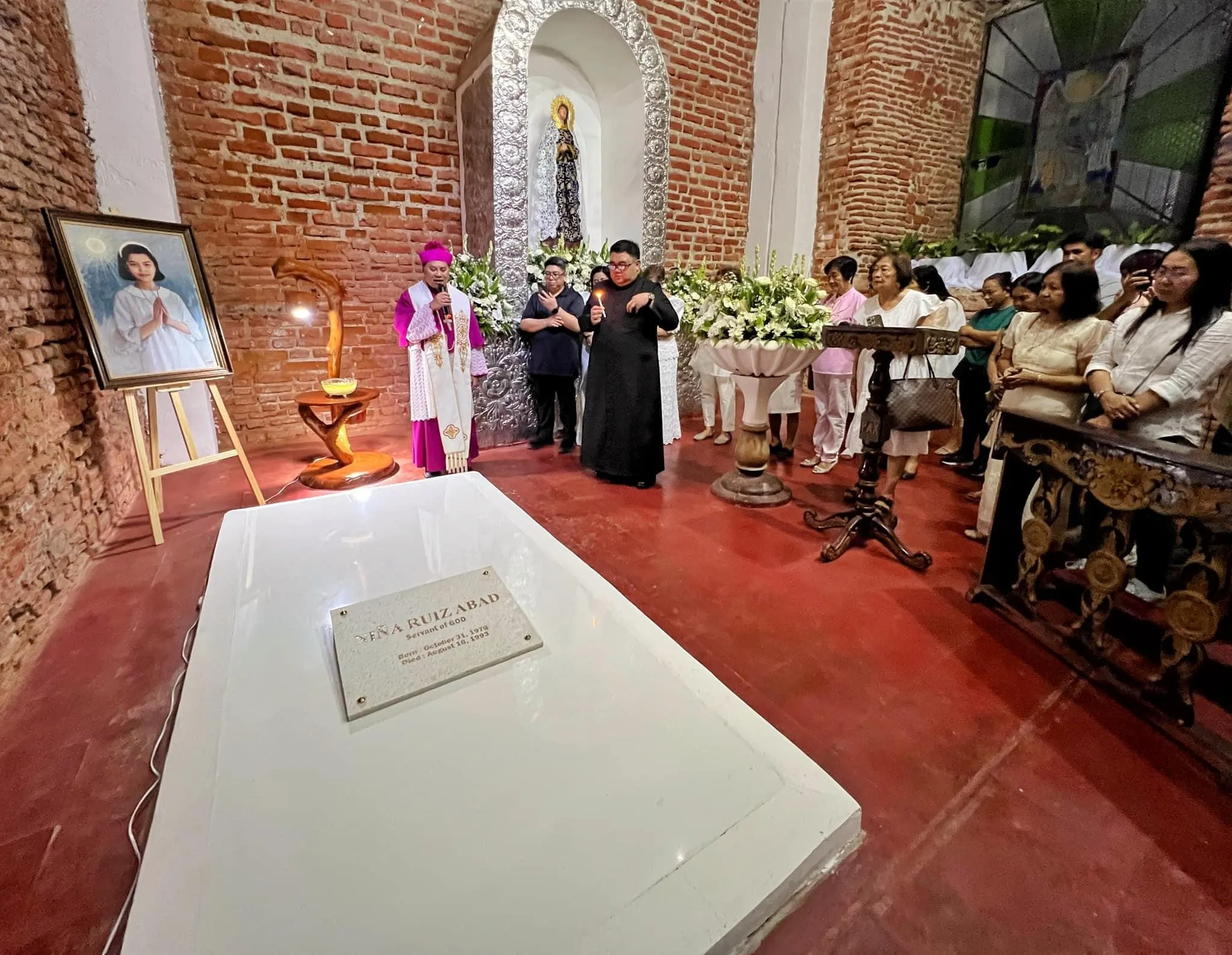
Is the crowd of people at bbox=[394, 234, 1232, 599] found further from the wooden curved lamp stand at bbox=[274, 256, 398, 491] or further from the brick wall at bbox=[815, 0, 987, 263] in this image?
the brick wall at bbox=[815, 0, 987, 263]

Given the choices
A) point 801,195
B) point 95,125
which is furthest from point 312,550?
point 801,195

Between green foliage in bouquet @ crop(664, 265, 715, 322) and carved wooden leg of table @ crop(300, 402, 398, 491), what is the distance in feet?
8.38

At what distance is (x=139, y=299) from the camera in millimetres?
3135

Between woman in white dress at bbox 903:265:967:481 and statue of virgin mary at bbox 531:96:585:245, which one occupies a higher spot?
statue of virgin mary at bbox 531:96:585:245

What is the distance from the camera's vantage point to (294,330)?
493cm

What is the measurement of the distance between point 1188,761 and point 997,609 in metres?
0.85

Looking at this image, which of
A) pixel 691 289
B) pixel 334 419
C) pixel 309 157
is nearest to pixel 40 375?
pixel 334 419

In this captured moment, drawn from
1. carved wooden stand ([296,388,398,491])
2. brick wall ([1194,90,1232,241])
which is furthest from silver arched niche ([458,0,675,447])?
brick wall ([1194,90,1232,241])

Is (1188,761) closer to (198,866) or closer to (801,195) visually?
(198,866)

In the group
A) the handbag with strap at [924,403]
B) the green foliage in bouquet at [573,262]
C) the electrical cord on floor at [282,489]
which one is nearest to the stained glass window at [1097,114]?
the handbag with strap at [924,403]

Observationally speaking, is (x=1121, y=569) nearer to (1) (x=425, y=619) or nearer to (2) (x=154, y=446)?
(1) (x=425, y=619)

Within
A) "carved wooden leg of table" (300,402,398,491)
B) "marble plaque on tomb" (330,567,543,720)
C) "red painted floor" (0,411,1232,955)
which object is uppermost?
"marble plaque on tomb" (330,567,543,720)

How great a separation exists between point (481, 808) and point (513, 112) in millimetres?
5060

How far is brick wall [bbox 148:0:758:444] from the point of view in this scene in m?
4.31
